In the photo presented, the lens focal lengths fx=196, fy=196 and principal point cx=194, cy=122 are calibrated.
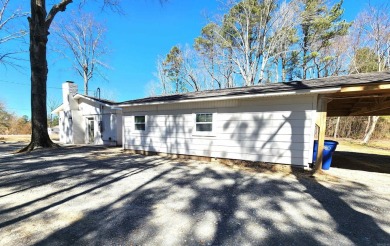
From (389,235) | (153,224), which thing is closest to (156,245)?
(153,224)

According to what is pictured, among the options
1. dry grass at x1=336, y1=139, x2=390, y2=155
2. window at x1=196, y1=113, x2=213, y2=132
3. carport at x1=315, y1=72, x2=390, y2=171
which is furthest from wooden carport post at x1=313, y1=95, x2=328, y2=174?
dry grass at x1=336, y1=139, x2=390, y2=155

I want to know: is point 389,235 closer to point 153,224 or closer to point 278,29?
point 153,224

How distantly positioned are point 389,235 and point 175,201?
322 cm

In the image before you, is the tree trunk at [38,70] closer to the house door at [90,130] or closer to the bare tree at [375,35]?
the house door at [90,130]

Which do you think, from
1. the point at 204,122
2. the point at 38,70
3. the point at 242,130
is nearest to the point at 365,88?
the point at 242,130

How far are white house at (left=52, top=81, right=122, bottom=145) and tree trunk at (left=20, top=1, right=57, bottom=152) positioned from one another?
3638 millimetres

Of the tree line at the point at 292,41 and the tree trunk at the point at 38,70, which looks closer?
the tree trunk at the point at 38,70

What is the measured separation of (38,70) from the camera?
10477 millimetres

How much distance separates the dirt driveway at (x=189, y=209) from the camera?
8.44 feet

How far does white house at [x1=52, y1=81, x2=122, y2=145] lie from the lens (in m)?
13.8

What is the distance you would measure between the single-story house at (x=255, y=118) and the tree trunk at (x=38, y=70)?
5224 millimetres

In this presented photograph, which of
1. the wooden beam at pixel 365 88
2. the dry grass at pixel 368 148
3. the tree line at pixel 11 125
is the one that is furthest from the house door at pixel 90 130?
the tree line at pixel 11 125

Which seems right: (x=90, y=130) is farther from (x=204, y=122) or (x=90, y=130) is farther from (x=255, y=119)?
(x=255, y=119)

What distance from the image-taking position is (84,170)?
6023 mm
